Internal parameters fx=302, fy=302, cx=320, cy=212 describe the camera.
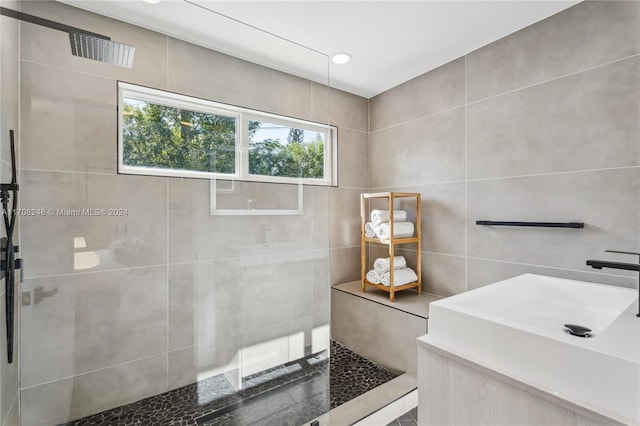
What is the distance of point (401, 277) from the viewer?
223 centimetres

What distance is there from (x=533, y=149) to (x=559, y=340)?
129 cm

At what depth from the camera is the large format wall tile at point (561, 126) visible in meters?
1.45

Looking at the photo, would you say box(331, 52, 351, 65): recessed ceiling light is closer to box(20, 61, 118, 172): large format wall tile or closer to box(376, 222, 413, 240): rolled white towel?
Result: box(376, 222, 413, 240): rolled white towel

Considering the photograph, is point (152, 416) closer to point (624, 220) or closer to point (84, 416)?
point (84, 416)

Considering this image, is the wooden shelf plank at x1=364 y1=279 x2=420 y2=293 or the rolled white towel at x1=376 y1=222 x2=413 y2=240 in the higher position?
the rolled white towel at x1=376 y1=222 x2=413 y2=240

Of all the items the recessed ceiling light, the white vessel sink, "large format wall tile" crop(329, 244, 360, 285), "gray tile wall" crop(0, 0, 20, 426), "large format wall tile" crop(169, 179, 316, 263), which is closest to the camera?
the white vessel sink

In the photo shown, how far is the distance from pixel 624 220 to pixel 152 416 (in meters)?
2.35

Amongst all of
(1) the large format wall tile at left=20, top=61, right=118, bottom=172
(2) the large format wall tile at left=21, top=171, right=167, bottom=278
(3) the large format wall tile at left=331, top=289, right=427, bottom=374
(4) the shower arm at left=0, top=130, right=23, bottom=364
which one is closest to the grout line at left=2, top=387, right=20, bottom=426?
(4) the shower arm at left=0, top=130, right=23, bottom=364

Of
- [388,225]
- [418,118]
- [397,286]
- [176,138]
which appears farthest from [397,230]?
[176,138]

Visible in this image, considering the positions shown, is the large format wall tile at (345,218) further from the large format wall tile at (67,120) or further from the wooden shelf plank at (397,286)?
the large format wall tile at (67,120)

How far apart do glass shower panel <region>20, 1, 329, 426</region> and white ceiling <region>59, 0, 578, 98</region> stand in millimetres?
25

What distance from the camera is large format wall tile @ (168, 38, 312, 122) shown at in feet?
4.45

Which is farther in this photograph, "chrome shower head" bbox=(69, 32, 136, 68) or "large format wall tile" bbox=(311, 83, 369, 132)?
"large format wall tile" bbox=(311, 83, 369, 132)

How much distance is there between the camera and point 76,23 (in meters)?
1.19
